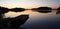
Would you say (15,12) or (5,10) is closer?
(5,10)

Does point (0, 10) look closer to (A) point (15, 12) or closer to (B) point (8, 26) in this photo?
(A) point (15, 12)

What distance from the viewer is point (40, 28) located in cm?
364

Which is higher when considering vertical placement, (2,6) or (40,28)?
(2,6)

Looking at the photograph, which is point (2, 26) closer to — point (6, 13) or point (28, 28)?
point (28, 28)

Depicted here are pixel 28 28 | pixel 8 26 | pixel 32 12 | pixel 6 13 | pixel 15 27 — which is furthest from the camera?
pixel 32 12

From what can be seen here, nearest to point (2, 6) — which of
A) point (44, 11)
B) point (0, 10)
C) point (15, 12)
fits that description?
point (0, 10)

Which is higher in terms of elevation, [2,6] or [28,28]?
[2,6]

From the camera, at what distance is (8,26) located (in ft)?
10.3

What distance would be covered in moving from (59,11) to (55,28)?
2.14 meters

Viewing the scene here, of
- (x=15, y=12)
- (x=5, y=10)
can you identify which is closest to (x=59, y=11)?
(x=15, y=12)

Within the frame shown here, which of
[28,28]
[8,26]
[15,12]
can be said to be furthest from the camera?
[15,12]

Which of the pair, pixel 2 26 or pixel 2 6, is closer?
pixel 2 26

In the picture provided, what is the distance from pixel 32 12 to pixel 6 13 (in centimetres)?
125

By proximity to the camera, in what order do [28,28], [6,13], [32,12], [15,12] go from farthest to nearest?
[32,12], [15,12], [6,13], [28,28]
